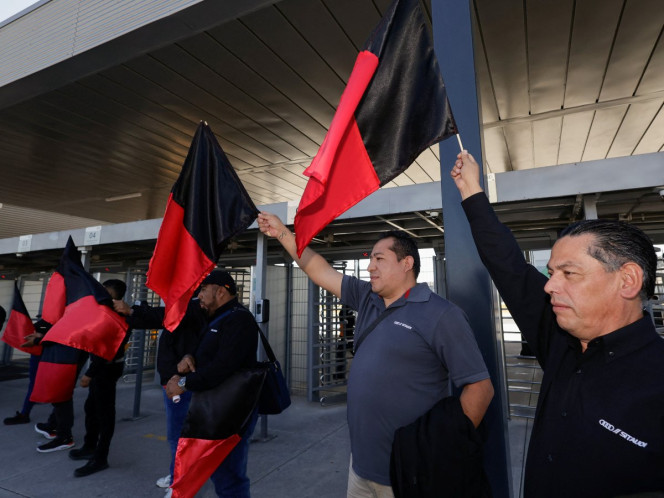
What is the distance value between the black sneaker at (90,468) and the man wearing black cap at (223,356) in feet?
6.85

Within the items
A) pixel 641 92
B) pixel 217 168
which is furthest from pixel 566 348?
pixel 641 92

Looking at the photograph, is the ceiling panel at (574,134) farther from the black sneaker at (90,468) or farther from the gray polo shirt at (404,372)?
the black sneaker at (90,468)

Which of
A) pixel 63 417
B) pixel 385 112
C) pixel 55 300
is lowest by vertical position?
pixel 63 417

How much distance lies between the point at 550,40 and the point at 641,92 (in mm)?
1837

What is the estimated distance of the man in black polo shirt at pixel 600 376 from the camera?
102 centimetres

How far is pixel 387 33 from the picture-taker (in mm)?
1884

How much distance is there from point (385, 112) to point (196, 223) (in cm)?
151

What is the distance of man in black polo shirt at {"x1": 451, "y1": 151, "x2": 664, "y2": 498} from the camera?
1017mm

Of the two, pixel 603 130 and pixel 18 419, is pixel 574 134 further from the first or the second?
pixel 18 419

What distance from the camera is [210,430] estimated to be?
2785mm

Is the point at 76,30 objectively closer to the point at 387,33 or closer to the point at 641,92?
the point at 387,33

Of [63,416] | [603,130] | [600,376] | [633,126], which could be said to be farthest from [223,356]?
[633,126]

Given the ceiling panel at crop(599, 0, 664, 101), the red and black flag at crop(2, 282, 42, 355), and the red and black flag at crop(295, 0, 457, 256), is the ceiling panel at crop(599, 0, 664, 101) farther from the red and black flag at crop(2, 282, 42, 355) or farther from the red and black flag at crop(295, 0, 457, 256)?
the red and black flag at crop(2, 282, 42, 355)

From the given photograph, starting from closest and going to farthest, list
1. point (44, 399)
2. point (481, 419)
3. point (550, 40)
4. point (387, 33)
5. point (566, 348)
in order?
point (566, 348) → point (481, 419) → point (387, 33) → point (550, 40) → point (44, 399)
